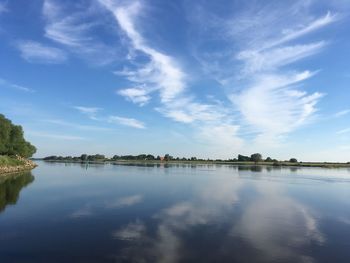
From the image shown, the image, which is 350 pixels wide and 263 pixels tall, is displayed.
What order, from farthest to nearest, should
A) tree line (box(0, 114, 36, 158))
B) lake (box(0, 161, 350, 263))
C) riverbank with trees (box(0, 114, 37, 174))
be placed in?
tree line (box(0, 114, 36, 158))
riverbank with trees (box(0, 114, 37, 174))
lake (box(0, 161, 350, 263))

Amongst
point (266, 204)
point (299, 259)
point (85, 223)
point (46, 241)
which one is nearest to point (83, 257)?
point (46, 241)

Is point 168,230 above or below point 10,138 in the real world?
below

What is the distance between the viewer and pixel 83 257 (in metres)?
15.0

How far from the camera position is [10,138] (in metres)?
92.4

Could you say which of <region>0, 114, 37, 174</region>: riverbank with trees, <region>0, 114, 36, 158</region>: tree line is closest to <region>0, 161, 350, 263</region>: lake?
<region>0, 114, 37, 174</region>: riverbank with trees

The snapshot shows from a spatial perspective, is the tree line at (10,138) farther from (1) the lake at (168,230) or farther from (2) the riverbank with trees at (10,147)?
(1) the lake at (168,230)

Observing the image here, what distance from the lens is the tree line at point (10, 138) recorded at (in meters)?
82.1

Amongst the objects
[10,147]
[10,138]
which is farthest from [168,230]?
[10,138]

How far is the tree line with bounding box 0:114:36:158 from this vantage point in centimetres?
8206

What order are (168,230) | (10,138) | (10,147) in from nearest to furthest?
(168,230) < (10,147) < (10,138)

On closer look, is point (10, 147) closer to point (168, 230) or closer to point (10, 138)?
point (10, 138)

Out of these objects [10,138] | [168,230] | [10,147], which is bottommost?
[168,230]

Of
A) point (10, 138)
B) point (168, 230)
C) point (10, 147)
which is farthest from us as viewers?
point (10, 138)

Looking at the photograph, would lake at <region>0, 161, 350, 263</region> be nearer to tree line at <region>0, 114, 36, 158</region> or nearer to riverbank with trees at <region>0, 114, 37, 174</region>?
riverbank with trees at <region>0, 114, 37, 174</region>
